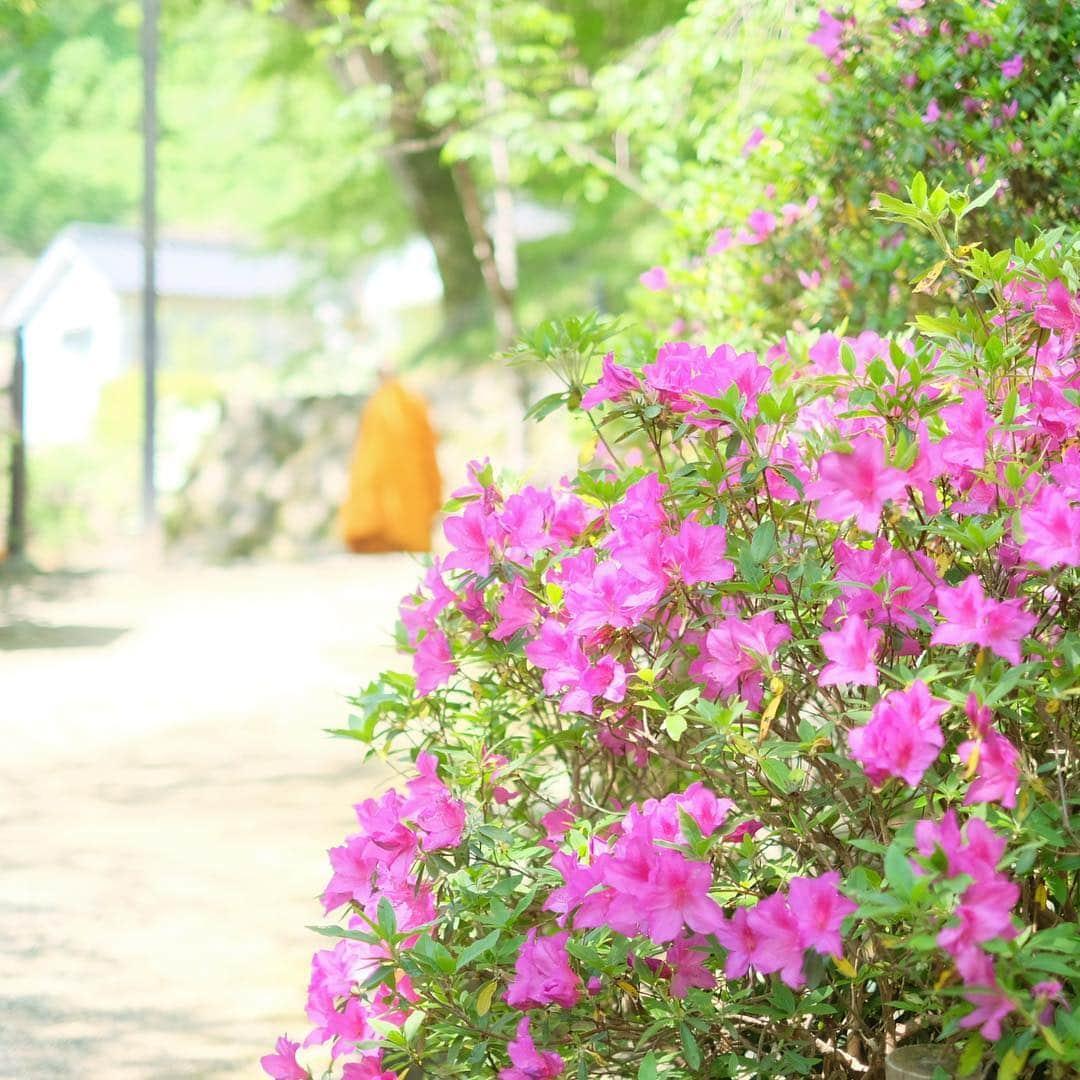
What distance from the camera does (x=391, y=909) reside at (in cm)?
204

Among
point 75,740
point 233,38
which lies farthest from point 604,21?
point 75,740

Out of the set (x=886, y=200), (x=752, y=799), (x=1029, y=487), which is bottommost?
(x=752, y=799)

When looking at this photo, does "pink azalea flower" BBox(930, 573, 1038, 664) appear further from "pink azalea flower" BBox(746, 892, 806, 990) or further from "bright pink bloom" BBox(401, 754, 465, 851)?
"bright pink bloom" BBox(401, 754, 465, 851)

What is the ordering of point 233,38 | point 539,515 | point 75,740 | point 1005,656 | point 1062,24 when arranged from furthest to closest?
point 233,38 → point 75,740 → point 1062,24 → point 539,515 → point 1005,656

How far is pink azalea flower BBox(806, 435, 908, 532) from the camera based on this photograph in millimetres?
1801

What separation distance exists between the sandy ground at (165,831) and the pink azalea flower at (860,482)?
3.97 ft

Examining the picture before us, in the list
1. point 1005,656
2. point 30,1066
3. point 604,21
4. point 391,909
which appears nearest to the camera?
point 1005,656

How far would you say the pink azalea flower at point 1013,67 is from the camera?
11.0 ft

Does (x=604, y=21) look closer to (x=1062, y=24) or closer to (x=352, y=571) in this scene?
(x=352, y=571)

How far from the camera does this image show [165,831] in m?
4.80

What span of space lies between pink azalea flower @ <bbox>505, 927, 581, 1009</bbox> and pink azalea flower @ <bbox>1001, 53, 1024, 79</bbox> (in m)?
2.23

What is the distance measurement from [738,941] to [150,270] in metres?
13.2

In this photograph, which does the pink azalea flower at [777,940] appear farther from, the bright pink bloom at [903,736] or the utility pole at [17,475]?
the utility pole at [17,475]

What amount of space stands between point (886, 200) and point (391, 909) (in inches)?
45.2
